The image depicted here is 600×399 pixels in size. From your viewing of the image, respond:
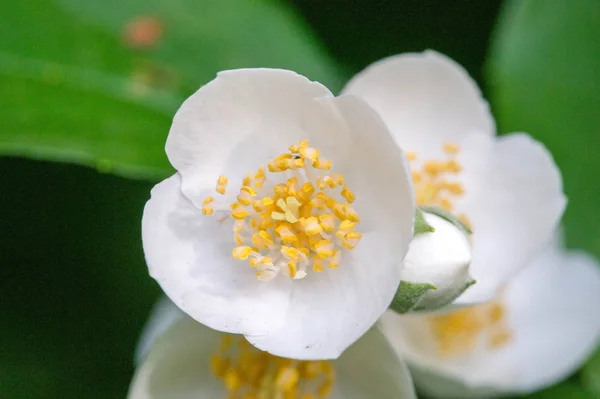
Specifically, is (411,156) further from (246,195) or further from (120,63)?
(120,63)

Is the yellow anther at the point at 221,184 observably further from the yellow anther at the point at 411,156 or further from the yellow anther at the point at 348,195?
the yellow anther at the point at 411,156

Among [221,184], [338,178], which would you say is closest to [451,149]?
[338,178]

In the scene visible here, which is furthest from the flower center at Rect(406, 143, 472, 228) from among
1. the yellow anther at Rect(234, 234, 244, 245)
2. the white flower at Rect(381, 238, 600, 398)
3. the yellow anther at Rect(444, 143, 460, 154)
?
the yellow anther at Rect(234, 234, 244, 245)

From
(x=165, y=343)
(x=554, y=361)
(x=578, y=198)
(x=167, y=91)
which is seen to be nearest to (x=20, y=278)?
(x=167, y=91)

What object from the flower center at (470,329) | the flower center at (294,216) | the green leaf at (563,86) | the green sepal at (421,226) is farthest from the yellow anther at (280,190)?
the green leaf at (563,86)

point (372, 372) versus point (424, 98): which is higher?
point (424, 98)
